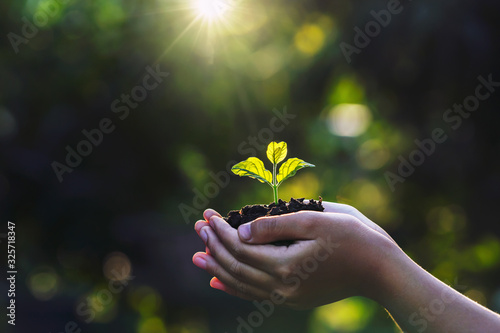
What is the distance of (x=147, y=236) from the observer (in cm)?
308

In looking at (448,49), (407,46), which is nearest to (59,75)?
(407,46)

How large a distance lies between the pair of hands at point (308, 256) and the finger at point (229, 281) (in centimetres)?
2

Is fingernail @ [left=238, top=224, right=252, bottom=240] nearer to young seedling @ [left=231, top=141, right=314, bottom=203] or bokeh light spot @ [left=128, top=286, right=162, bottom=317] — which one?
young seedling @ [left=231, top=141, right=314, bottom=203]

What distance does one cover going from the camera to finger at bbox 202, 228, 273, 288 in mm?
1265

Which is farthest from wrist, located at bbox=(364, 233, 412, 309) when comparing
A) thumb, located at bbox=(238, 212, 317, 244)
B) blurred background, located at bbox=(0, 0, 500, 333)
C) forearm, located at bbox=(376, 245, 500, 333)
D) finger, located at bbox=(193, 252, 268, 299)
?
blurred background, located at bbox=(0, 0, 500, 333)

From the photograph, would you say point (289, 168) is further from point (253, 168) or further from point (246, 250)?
point (246, 250)

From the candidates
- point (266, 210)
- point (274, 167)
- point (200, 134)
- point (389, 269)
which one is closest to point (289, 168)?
point (274, 167)

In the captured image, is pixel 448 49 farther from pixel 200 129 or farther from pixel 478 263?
pixel 200 129

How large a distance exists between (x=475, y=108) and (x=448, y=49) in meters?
0.48

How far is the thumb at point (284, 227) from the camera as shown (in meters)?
1.20

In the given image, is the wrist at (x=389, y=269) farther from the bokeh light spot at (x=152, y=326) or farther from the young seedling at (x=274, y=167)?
the bokeh light spot at (x=152, y=326)

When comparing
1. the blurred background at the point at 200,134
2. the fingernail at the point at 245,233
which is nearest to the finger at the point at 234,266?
the fingernail at the point at 245,233

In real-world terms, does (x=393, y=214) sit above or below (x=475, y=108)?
below

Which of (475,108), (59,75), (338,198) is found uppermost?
(59,75)
